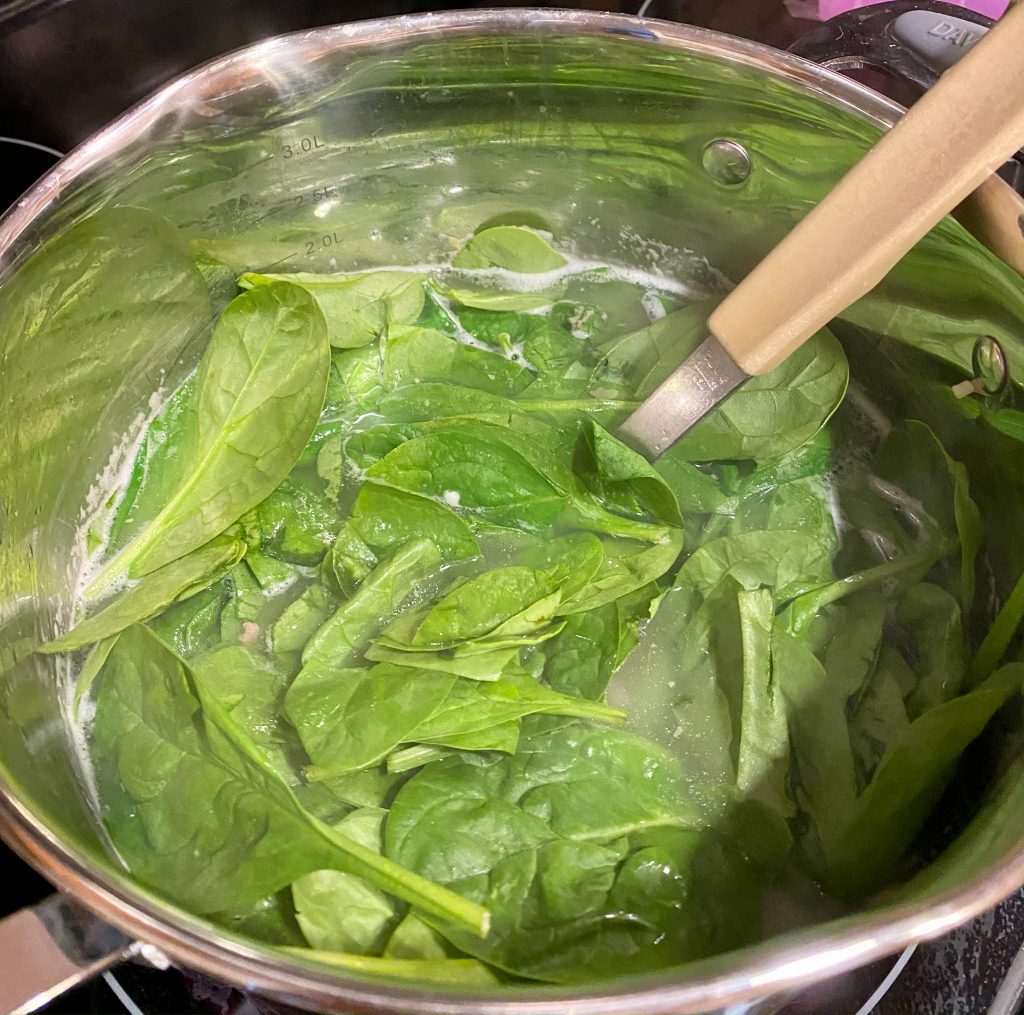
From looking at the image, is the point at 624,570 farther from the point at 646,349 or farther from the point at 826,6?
the point at 826,6

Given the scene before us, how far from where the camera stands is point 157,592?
2.48 ft

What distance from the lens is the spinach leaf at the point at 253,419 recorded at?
82cm

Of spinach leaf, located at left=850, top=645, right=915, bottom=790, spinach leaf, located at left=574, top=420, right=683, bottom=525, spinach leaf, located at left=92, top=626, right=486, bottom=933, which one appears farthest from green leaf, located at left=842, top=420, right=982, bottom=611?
spinach leaf, located at left=92, top=626, right=486, bottom=933

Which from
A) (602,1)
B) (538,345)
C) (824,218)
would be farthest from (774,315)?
(602,1)

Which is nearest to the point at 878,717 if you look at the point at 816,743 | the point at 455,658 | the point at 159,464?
the point at 816,743

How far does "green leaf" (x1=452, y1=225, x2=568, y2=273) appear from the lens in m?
0.97

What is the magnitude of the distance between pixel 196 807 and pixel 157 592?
0.22 metres

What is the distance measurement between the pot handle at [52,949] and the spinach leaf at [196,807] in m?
0.11

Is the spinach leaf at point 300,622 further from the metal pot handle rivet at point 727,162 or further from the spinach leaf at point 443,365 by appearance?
the metal pot handle rivet at point 727,162

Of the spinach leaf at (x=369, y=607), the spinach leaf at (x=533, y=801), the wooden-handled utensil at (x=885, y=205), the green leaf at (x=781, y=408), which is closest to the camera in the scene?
the wooden-handled utensil at (x=885, y=205)

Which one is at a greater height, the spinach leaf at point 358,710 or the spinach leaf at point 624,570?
the spinach leaf at point 358,710

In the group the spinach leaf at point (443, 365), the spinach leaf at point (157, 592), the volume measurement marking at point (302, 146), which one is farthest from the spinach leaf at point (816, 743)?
the volume measurement marking at point (302, 146)

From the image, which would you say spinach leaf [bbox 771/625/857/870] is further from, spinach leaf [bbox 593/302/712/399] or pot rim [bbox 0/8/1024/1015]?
spinach leaf [bbox 593/302/712/399]

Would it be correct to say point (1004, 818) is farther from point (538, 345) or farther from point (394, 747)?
point (538, 345)
